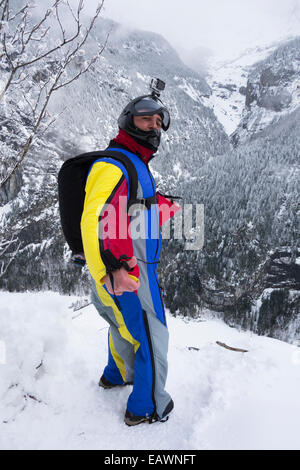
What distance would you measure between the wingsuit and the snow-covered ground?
0.26 m

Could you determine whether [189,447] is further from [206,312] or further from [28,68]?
[206,312]

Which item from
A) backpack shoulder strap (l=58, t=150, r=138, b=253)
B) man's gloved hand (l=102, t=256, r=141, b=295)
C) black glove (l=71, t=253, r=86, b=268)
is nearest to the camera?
man's gloved hand (l=102, t=256, r=141, b=295)

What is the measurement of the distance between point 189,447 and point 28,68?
10.8 ft

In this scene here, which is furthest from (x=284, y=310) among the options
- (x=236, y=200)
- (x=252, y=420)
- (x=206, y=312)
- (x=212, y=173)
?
(x=252, y=420)

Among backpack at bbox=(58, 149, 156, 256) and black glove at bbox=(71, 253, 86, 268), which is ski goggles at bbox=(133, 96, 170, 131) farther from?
black glove at bbox=(71, 253, 86, 268)

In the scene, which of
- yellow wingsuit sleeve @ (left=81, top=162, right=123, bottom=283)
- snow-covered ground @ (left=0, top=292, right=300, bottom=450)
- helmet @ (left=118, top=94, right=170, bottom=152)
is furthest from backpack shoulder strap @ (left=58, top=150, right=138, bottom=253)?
snow-covered ground @ (left=0, top=292, right=300, bottom=450)

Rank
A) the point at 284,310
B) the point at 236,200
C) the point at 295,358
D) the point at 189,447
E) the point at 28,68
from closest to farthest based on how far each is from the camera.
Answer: the point at 189,447 → the point at 28,68 → the point at 295,358 → the point at 284,310 → the point at 236,200

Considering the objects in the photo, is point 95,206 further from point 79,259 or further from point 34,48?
point 34,48

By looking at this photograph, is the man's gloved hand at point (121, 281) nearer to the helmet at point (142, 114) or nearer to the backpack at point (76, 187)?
the backpack at point (76, 187)

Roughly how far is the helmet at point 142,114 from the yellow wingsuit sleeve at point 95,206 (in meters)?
0.51

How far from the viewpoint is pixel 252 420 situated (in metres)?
2.05

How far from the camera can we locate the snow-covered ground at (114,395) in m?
2.04

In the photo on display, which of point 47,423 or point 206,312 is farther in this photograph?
point 206,312

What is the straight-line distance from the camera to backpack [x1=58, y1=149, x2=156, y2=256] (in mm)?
1981
